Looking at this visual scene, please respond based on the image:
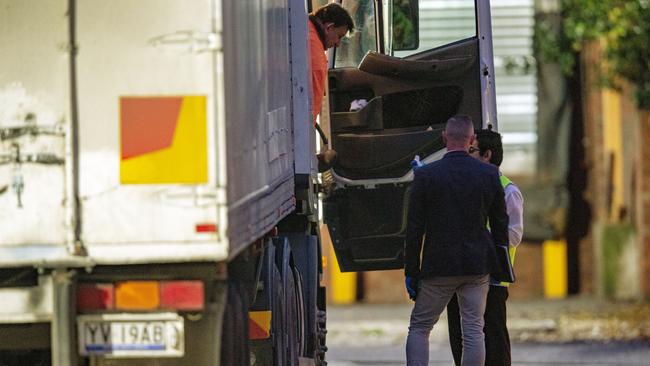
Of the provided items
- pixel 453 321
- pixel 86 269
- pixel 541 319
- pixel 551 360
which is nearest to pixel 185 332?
pixel 86 269

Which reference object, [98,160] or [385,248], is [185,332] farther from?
[385,248]

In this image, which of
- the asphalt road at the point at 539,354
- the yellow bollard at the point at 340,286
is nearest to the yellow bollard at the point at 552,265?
the yellow bollard at the point at 340,286

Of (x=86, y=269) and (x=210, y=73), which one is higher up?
(x=210, y=73)

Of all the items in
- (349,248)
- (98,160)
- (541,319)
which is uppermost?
(98,160)

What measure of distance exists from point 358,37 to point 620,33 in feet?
19.6

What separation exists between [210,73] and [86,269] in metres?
0.98

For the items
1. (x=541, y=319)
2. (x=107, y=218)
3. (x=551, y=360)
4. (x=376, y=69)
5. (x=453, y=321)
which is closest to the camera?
(x=107, y=218)

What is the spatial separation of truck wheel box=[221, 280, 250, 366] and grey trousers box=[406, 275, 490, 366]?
85.3 inches

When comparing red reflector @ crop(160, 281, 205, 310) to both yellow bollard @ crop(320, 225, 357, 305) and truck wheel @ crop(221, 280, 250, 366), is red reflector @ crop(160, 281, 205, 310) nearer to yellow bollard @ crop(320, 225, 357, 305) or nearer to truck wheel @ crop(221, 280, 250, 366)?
truck wheel @ crop(221, 280, 250, 366)

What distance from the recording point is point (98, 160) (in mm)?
7695

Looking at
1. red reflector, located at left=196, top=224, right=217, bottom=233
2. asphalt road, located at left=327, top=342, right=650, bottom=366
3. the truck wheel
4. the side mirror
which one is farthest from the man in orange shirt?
asphalt road, located at left=327, top=342, right=650, bottom=366

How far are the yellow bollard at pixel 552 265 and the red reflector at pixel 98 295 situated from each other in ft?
52.7

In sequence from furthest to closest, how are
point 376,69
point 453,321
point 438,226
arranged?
point 376,69, point 453,321, point 438,226

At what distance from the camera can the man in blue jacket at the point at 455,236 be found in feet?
34.7
